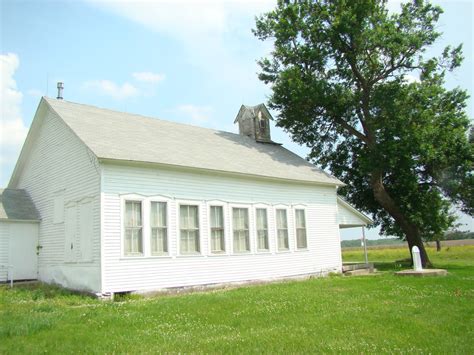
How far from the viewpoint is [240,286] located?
57.6 feet

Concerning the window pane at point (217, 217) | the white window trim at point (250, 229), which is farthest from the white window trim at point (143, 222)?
the white window trim at point (250, 229)

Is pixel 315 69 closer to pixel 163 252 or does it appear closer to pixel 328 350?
pixel 163 252

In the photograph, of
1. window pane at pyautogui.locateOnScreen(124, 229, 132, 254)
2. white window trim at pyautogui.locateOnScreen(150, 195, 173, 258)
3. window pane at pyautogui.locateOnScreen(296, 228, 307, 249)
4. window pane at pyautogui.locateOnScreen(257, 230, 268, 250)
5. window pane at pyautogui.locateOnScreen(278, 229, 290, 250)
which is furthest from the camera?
window pane at pyautogui.locateOnScreen(296, 228, 307, 249)

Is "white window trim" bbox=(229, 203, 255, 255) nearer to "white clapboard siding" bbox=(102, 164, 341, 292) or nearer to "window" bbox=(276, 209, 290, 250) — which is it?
"white clapboard siding" bbox=(102, 164, 341, 292)

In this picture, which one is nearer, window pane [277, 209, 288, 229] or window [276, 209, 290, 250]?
window [276, 209, 290, 250]

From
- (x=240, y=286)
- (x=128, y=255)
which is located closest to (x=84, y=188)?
(x=128, y=255)

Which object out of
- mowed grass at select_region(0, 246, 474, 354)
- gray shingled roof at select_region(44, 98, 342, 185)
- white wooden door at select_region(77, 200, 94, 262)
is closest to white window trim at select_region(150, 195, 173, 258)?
gray shingled roof at select_region(44, 98, 342, 185)

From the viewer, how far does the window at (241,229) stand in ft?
59.4

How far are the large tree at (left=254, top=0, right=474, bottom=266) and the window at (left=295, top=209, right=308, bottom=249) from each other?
781 cm

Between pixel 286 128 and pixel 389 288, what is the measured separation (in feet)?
56.6

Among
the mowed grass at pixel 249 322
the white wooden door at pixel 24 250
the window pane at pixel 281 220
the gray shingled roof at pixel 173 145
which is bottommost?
the mowed grass at pixel 249 322

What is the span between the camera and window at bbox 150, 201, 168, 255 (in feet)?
50.0

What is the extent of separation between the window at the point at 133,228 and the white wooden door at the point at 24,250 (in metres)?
5.50

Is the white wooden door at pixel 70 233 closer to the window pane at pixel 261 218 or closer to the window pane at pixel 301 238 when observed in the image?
the window pane at pixel 261 218
